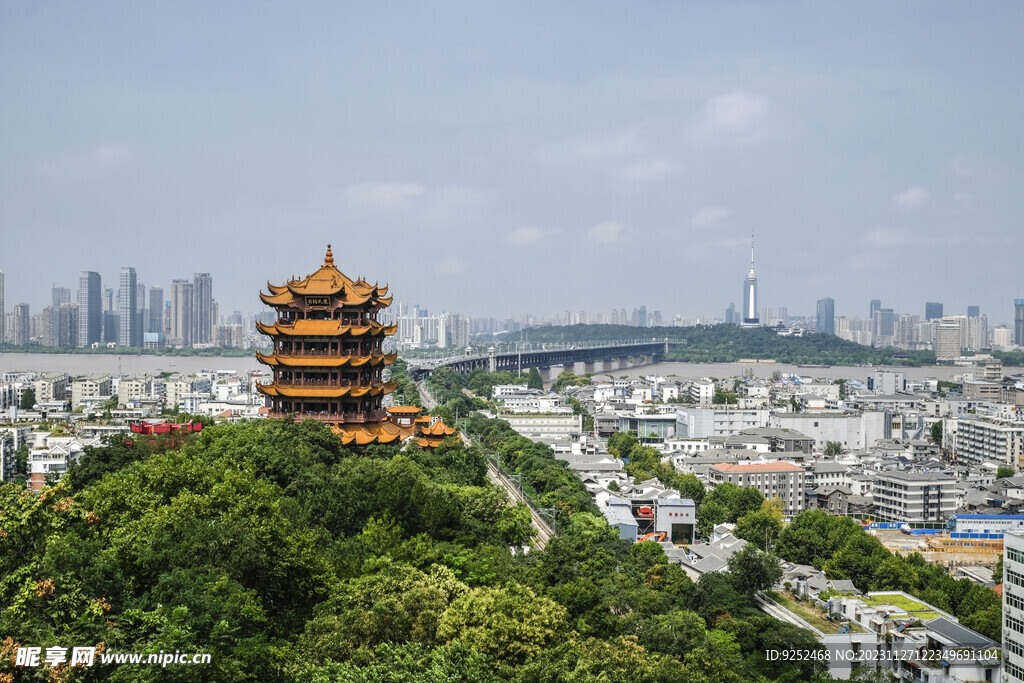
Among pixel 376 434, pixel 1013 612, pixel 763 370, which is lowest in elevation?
pixel 1013 612

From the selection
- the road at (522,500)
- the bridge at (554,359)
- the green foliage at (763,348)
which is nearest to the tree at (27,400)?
the bridge at (554,359)

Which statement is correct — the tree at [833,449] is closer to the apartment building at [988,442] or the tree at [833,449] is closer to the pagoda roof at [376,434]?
the apartment building at [988,442]

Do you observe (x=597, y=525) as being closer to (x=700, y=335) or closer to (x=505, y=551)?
(x=505, y=551)

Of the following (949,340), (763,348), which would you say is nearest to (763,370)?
(763,348)

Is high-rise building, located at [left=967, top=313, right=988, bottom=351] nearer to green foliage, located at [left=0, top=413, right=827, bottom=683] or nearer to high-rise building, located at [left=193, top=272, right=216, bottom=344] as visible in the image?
high-rise building, located at [left=193, top=272, right=216, bottom=344]

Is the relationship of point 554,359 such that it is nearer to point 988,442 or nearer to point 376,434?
point 988,442

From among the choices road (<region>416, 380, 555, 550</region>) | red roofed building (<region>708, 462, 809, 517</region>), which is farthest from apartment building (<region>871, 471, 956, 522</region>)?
road (<region>416, 380, 555, 550</region>)

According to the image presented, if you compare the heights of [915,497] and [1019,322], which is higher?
[1019,322]
